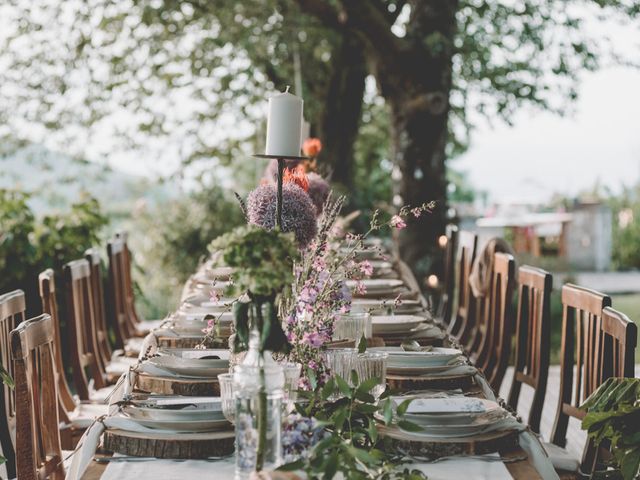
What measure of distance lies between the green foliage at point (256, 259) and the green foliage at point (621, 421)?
2.66 ft

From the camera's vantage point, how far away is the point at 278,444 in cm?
154

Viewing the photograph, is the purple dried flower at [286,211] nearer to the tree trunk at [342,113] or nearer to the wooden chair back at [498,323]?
the wooden chair back at [498,323]

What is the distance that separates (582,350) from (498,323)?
1036mm

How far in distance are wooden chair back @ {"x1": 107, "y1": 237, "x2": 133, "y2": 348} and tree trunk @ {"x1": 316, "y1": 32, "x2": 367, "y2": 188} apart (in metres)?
4.37

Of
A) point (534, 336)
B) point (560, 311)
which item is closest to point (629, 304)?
point (560, 311)

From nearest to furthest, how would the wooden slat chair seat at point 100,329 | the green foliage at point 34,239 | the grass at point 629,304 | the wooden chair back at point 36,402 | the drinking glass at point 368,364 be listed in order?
the drinking glass at point 368,364 < the wooden chair back at point 36,402 < the wooden slat chair seat at point 100,329 < the green foliage at point 34,239 < the grass at point 629,304

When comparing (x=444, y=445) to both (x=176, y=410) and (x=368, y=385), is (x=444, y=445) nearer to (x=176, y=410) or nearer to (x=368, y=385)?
(x=368, y=385)

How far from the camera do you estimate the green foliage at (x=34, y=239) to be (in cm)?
534

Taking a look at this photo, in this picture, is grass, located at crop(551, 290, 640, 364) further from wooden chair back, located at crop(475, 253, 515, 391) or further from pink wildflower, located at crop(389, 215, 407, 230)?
pink wildflower, located at crop(389, 215, 407, 230)

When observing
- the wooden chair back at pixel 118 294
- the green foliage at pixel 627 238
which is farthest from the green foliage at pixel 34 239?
the green foliage at pixel 627 238

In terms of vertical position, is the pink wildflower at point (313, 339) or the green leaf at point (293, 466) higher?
the pink wildflower at point (313, 339)

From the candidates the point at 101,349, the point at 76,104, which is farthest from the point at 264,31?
the point at 101,349

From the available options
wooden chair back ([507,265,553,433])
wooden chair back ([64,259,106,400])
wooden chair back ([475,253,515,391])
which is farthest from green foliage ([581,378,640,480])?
wooden chair back ([64,259,106,400])

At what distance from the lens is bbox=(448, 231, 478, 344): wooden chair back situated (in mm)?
4586
